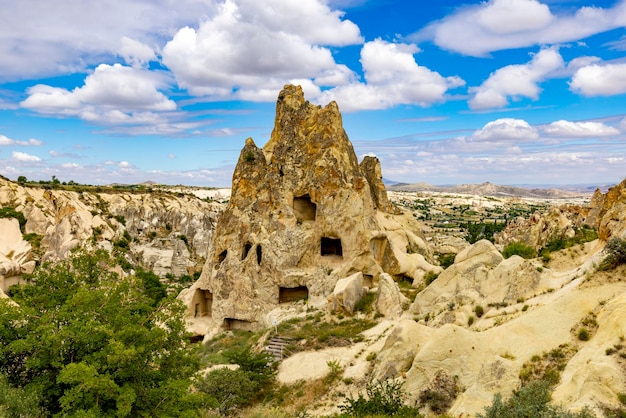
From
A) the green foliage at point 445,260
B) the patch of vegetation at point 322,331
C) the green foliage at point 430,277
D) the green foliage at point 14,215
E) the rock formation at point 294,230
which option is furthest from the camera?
the green foliage at point 14,215

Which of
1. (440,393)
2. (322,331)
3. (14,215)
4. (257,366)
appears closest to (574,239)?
(322,331)

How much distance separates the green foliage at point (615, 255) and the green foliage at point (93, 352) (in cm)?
1129

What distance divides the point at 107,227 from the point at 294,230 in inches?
1338

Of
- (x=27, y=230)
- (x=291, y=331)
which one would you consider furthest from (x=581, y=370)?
(x=27, y=230)

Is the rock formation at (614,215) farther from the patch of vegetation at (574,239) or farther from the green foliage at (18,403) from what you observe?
the green foliage at (18,403)

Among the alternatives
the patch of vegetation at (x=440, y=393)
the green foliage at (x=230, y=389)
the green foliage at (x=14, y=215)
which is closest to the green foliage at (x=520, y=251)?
the patch of vegetation at (x=440, y=393)

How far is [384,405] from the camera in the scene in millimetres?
11438

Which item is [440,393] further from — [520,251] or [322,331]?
[520,251]

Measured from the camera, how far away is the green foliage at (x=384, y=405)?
11070 mm

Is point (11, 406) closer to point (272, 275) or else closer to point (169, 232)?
point (272, 275)

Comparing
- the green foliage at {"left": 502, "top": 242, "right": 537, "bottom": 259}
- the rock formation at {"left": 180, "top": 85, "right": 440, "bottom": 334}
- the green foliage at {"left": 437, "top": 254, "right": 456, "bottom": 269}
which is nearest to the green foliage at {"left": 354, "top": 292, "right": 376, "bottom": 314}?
the rock formation at {"left": 180, "top": 85, "right": 440, "bottom": 334}

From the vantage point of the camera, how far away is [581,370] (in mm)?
8977

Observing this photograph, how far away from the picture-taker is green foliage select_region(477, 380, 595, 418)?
8062 millimetres

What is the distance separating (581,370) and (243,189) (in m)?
22.5
